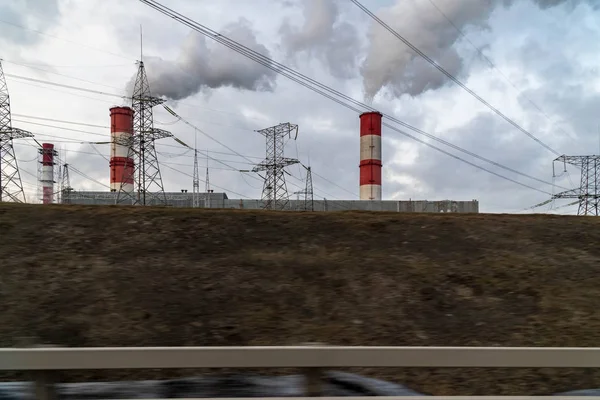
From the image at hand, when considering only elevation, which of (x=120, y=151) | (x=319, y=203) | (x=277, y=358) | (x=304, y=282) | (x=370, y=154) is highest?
(x=120, y=151)

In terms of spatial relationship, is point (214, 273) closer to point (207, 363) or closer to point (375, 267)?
point (375, 267)

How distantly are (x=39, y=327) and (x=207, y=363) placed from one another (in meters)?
5.21

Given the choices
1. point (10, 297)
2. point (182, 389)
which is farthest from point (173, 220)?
point (182, 389)

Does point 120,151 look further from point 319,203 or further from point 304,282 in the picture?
point 304,282

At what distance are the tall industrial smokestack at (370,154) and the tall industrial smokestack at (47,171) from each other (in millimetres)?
48891

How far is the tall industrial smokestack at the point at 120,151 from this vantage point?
56.9 metres

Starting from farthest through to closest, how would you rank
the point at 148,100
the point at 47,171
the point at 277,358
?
Answer: the point at 47,171, the point at 148,100, the point at 277,358

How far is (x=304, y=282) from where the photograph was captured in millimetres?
9773

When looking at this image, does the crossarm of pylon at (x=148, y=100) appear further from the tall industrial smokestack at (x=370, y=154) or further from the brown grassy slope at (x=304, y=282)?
the brown grassy slope at (x=304, y=282)

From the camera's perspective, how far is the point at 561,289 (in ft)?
32.2

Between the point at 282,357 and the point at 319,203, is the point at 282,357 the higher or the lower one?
the lower one

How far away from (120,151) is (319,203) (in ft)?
84.1

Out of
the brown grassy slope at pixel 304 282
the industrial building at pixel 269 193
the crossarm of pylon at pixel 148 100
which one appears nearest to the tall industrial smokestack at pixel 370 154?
the industrial building at pixel 269 193

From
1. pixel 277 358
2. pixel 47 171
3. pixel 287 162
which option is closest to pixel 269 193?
pixel 287 162
